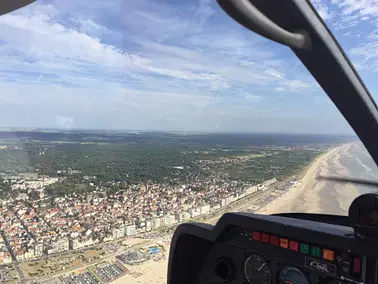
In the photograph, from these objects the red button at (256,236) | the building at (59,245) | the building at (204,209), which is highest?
the red button at (256,236)

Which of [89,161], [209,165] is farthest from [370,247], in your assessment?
[89,161]

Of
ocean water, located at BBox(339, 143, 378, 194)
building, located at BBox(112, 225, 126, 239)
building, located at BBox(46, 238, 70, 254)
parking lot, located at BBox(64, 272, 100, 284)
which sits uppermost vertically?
ocean water, located at BBox(339, 143, 378, 194)

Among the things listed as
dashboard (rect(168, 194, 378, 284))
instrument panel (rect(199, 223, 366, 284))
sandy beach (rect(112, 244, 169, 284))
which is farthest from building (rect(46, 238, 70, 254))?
instrument panel (rect(199, 223, 366, 284))

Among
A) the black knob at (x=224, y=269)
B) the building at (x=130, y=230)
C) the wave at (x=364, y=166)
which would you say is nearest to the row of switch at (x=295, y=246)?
the black knob at (x=224, y=269)

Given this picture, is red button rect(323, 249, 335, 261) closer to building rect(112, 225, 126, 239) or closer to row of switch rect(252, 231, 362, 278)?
row of switch rect(252, 231, 362, 278)

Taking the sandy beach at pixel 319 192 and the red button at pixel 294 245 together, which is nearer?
the red button at pixel 294 245

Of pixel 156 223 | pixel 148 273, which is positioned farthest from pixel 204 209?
pixel 148 273

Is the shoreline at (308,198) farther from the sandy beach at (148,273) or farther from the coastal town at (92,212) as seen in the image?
the coastal town at (92,212)
